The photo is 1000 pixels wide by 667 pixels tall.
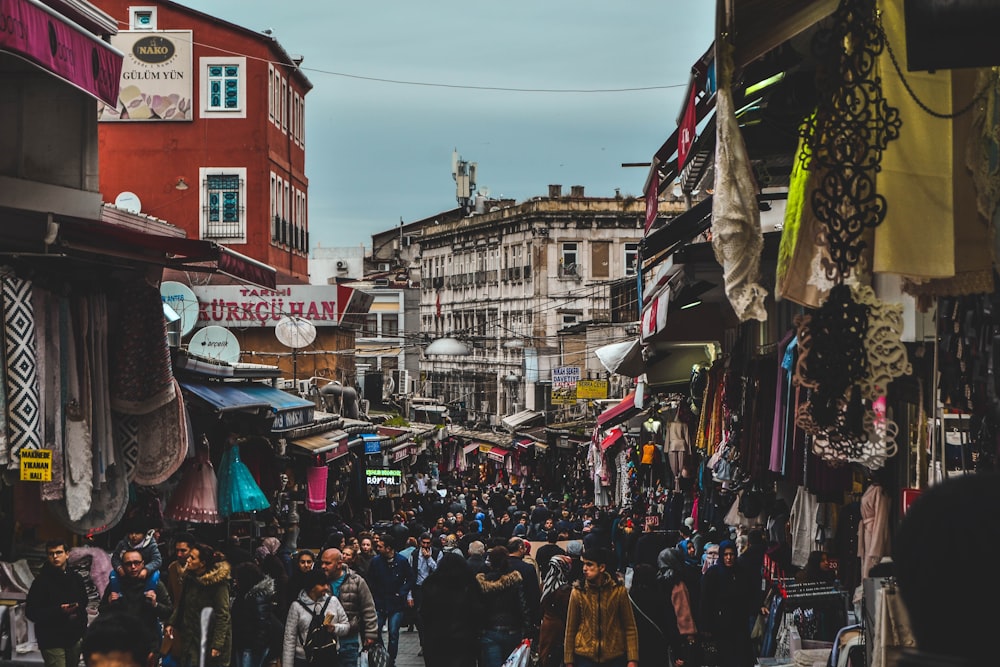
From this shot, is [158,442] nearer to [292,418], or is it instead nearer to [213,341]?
[292,418]

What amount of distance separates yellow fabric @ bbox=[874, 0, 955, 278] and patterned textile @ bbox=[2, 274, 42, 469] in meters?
6.48

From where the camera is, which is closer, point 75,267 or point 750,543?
point 75,267

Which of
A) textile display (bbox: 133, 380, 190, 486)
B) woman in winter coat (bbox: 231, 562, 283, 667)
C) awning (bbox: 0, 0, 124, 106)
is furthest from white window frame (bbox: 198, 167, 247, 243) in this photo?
awning (bbox: 0, 0, 124, 106)

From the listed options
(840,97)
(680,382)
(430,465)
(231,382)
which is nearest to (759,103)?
(840,97)

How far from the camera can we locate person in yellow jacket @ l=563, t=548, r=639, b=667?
10.9m

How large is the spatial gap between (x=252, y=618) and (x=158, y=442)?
87.8 inches

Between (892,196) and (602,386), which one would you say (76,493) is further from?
(602,386)

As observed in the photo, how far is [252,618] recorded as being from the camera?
1241cm

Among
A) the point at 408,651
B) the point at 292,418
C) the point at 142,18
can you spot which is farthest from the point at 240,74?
the point at 408,651

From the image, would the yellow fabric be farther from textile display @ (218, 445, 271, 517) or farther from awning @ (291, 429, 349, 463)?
awning @ (291, 429, 349, 463)

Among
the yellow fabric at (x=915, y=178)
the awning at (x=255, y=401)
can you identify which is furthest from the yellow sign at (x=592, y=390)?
the yellow fabric at (x=915, y=178)

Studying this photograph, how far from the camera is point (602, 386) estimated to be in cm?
4547

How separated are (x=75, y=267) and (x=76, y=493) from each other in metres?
1.83

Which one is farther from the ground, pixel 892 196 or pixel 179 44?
pixel 179 44
